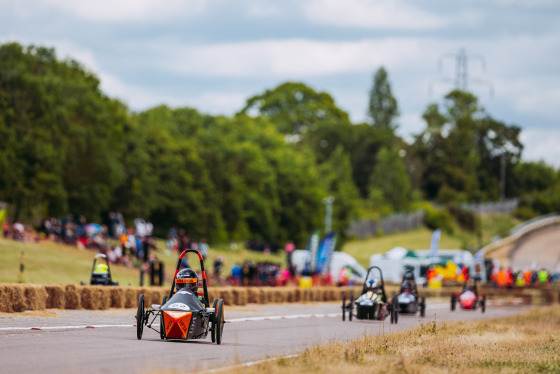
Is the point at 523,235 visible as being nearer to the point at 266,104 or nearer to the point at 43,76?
the point at 266,104

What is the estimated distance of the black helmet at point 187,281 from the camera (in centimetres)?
1711

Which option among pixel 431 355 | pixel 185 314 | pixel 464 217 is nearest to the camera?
pixel 431 355

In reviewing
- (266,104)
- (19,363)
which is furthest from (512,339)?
(266,104)

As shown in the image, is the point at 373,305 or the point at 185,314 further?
the point at 373,305

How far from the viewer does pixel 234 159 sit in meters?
105

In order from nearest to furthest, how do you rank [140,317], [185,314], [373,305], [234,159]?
[185,314]
[140,317]
[373,305]
[234,159]

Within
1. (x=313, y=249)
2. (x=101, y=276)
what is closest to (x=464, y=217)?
(x=313, y=249)

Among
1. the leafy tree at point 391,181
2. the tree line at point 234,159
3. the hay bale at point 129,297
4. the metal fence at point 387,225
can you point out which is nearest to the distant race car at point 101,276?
the hay bale at point 129,297

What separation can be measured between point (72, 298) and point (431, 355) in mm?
12609

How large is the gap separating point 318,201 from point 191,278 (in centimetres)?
9107

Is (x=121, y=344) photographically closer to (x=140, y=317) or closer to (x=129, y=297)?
(x=140, y=317)

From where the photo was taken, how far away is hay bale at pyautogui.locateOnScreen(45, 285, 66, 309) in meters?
25.0

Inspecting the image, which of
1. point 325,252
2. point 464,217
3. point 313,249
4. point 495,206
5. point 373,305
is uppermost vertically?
point 495,206

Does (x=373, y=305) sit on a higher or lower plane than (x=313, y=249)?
lower
